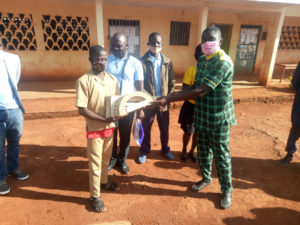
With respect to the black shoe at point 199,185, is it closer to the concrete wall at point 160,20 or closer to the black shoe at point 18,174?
the black shoe at point 18,174

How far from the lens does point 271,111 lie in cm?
582

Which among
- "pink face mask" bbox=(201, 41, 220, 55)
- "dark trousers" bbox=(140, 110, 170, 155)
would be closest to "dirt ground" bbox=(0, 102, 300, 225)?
"dark trousers" bbox=(140, 110, 170, 155)

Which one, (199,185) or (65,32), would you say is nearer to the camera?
(199,185)

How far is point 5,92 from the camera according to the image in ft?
7.79

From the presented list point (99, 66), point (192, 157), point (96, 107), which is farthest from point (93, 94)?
point (192, 157)

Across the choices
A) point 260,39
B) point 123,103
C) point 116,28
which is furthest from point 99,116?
point 260,39

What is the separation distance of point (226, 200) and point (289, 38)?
31.2 ft

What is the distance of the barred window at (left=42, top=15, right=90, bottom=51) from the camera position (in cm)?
680

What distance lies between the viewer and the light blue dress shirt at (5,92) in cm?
233

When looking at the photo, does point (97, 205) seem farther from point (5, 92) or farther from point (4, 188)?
point (5, 92)

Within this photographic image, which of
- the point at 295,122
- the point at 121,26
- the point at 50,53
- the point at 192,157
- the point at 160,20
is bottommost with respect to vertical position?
the point at 192,157

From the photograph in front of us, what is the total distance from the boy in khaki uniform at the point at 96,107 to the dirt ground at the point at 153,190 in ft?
1.23

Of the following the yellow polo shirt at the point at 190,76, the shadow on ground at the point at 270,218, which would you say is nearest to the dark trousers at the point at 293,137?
the shadow on ground at the point at 270,218

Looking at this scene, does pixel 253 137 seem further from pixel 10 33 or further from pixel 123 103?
pixel 10 33
